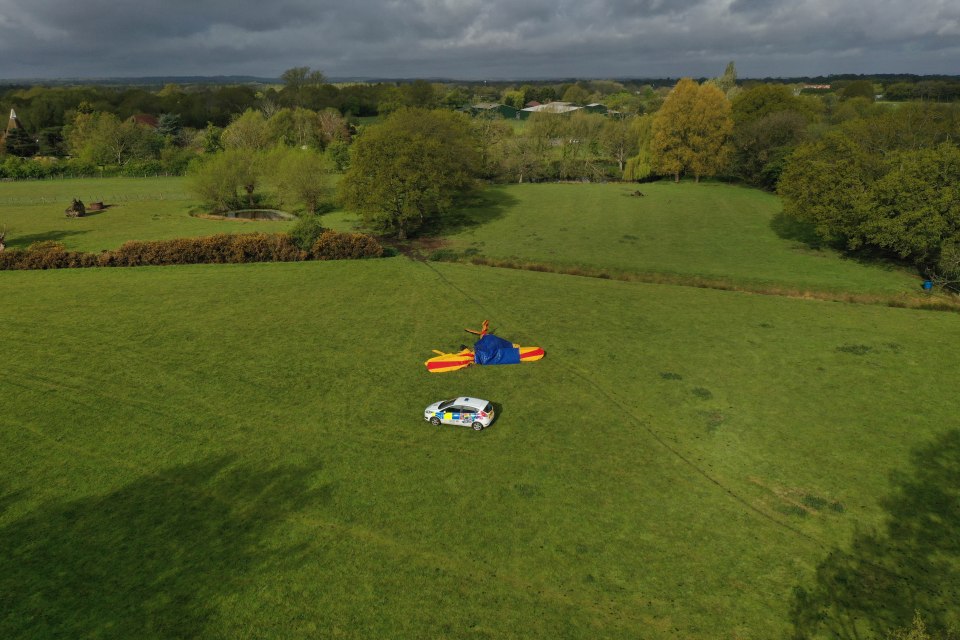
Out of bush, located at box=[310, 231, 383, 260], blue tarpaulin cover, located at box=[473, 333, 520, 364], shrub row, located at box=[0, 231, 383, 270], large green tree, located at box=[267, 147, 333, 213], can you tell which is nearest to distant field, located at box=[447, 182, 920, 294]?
bush, located at box=[310, 231, 383, 260]

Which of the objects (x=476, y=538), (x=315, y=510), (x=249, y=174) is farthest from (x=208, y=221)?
(x=476, y=538)

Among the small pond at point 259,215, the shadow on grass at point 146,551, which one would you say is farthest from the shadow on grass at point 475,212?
the shadow on grass at point 146,551

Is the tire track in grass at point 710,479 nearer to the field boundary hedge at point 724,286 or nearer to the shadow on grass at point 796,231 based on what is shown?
the field boundary hedge at point 724,286

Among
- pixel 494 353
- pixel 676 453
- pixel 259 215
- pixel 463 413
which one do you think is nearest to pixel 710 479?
pixel 676 453

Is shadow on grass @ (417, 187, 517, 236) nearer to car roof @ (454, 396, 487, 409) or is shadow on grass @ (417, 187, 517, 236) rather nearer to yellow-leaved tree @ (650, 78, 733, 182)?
yellow-leaved tree @ (650, 78, 733, 182)

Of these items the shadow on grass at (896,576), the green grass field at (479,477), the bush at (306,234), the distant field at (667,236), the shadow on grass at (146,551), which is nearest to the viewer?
the shadow on grass at (896,576)
